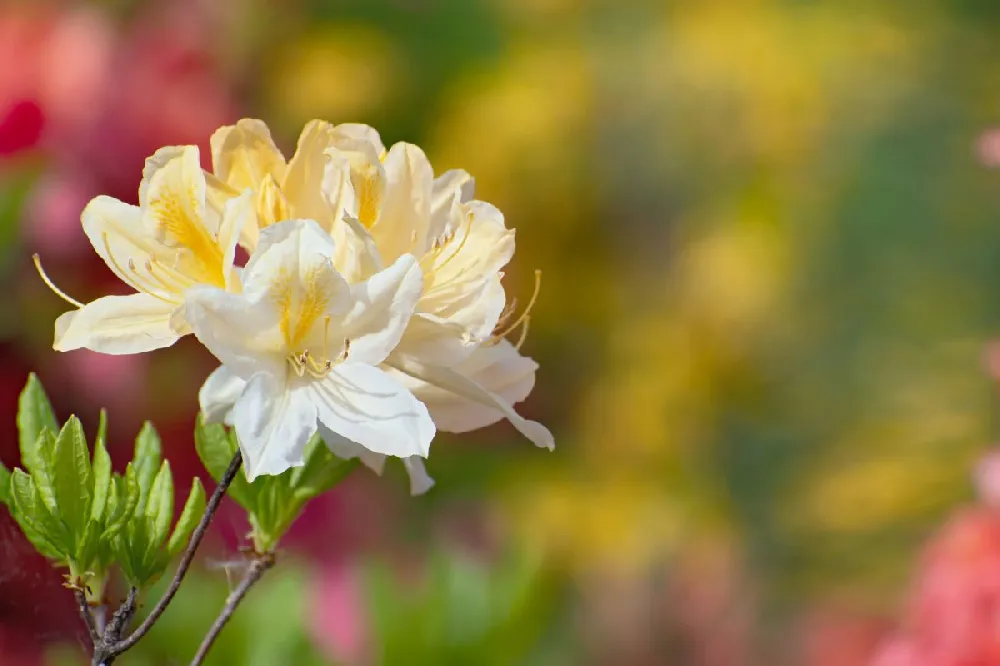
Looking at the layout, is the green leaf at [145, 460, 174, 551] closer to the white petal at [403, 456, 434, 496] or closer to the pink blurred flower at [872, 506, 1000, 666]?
the white petal at [403, 456, 434, 496]

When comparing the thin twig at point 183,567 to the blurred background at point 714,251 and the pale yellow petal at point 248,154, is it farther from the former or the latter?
the blurred background at point 714,251

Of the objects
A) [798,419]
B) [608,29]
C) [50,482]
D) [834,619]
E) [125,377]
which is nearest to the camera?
[50,482]

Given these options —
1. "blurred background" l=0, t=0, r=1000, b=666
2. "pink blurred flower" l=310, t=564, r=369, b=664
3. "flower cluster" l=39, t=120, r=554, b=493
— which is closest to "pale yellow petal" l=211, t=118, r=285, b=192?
"flower cluster" l=39, t=120, r=554, b=493

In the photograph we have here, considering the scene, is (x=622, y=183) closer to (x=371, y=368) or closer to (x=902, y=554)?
(x=902, y=554)

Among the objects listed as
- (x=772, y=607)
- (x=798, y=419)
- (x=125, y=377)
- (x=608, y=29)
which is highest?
(x=608, y=29)

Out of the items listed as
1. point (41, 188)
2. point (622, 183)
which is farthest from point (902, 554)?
point (41, 188)

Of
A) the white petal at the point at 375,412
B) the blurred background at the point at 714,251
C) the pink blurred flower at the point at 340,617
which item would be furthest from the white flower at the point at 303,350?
the blurred background at the point at 714,251

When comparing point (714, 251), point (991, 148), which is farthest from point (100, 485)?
point (714, 251)
